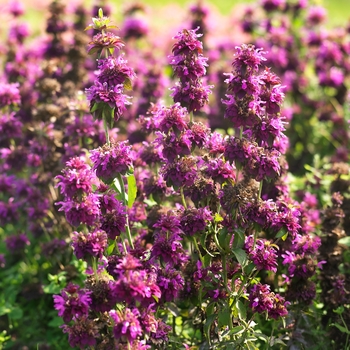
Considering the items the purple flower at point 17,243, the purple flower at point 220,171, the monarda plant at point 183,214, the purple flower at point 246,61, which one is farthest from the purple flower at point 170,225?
the purple flower at point 17,243

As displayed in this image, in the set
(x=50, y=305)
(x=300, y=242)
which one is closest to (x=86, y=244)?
(x=300, y=242)

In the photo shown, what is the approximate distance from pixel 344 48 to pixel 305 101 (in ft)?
2.24

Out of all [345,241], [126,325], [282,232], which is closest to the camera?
[126,325]

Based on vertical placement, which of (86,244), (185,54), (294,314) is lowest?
(294,314)

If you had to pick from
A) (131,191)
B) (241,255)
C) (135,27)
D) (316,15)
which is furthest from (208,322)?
(316,15)

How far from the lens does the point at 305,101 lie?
21.2ft

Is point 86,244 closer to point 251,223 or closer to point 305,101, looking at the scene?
point 251,223

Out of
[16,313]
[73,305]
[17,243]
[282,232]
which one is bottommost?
[16,313]

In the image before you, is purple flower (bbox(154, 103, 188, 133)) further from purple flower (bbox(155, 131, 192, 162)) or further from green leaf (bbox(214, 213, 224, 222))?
green leaf (bbox(214, 213, 224, 222))

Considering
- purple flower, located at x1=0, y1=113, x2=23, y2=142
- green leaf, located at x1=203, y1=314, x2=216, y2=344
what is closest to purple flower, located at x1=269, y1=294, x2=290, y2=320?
green leaf, located at x1=203, y1=314, x2=216, y2=344

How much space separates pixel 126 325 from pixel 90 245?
0.44 m

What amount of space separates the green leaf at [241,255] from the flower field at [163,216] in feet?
0.06

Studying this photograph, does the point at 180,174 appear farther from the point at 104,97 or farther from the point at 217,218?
the point at 104,97

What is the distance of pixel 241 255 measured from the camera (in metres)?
2.82
